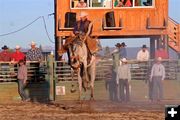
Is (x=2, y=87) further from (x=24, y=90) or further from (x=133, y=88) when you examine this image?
(x=133, y=88)

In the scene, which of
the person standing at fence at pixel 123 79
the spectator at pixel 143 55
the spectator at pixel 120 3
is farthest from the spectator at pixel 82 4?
the person standing at fence at pixel 123 79

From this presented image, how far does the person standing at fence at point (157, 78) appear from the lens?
18047 mm

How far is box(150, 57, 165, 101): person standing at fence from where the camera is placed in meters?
18.0

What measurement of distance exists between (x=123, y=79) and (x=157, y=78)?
134 centimetres

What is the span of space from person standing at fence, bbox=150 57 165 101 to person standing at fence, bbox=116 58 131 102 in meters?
0.97

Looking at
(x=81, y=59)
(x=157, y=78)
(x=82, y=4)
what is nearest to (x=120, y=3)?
(x=82, y=4)

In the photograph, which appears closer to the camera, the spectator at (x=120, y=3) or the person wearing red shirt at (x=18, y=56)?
the person wearing red shirt at (x=18, y=56)

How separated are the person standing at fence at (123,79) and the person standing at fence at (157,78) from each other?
972 mm

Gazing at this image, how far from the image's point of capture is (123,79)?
1792 centimetres

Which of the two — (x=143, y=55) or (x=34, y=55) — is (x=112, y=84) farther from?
(x=34, y=55)

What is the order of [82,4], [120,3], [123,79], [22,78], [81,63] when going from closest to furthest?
[81,63] < [123,79] < [22,78] < [82,4] < [120,3]

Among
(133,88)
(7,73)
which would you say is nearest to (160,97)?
(133,88)

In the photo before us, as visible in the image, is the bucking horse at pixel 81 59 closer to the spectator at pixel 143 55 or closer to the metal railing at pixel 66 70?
the metal railing at pixel 66 70

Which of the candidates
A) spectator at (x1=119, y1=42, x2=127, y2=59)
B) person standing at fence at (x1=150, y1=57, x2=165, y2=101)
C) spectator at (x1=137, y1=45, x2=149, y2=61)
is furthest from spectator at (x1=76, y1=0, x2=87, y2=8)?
person standing at fence at (x1=150, y1=57, x2=165, y2=101)
